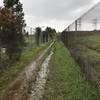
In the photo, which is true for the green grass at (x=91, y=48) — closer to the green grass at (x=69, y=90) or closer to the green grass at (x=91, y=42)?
the green grass at (x=91, y=42)

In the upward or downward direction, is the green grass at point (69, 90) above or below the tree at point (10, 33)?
below

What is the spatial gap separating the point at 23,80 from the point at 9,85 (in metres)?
0.98

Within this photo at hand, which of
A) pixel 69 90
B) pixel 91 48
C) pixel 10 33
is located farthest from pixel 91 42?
pixel 10 33

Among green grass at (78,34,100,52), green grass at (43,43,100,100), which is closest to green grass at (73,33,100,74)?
green grass at (78,34,100,52)

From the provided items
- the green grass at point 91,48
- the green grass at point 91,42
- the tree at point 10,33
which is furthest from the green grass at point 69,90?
the tree at point 10,33

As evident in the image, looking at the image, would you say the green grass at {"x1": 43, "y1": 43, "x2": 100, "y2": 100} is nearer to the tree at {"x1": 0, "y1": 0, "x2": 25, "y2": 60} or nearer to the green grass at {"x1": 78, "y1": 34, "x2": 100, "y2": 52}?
the green grass at {"x1": 78, "y1": 34, "x2": 100, "y2": 52}

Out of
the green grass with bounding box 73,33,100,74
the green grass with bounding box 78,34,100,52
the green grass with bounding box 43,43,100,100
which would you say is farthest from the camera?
the green grass with bounding box 78,34,100,52

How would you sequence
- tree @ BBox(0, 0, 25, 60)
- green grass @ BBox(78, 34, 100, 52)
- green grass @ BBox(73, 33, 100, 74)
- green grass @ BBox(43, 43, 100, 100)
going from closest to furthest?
green grass @ BBox(43, 43, 100, 100)
green grass @ BBox(73, 33, 100, 74)
green grass @ BBox(78, 34, 100, 52)
tree @ BBox(0, 0, 25, 60)

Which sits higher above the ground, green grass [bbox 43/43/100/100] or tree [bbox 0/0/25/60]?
tree [bbox 0/0/25/60]

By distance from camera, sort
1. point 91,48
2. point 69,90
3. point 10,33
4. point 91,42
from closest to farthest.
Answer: point 69,90, point 91,42, point 91,48, point 10,33

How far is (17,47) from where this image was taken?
755 inches

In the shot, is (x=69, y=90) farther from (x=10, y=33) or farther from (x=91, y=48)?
(x=10, y=33)

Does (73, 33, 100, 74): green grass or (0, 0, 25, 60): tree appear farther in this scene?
(0, 0, 25, 60): tree

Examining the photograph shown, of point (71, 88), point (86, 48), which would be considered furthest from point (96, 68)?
point (86, 48)
